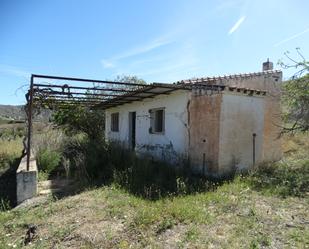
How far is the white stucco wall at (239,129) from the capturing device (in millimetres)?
9070

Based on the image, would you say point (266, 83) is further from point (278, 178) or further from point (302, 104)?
point (278, 178)

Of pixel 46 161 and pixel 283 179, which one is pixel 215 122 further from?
pixel 46 161

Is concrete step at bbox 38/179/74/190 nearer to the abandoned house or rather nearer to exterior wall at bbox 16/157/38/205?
exterior wall at bbox 16/157/38/205

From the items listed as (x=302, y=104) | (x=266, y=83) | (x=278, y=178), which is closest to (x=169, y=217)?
(x=278, y=178)

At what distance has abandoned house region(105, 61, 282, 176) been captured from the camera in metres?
9.05

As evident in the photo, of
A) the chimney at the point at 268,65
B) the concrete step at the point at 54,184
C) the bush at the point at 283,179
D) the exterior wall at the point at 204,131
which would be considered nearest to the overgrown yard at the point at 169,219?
the bush at the point at 283,179

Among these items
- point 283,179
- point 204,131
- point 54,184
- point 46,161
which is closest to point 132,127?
point 46,161

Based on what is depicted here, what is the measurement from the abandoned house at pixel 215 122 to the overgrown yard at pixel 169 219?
177 centimetres

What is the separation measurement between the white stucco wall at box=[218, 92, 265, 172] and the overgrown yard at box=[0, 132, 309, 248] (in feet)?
5.21

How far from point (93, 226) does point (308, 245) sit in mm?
3362

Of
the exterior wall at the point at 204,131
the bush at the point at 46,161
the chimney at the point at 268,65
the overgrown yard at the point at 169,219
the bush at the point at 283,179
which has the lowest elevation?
the overgrown yard at the point at 169,219

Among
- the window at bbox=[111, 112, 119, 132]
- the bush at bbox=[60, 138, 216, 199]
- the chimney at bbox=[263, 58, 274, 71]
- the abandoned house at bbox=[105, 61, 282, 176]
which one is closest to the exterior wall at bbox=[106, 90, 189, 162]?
the abandoned house at bbox=[105, 61, 282, 176]

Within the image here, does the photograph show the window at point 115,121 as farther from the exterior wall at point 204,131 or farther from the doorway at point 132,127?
the exterior wall at point 204,131

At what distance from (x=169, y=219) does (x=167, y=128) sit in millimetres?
5912
